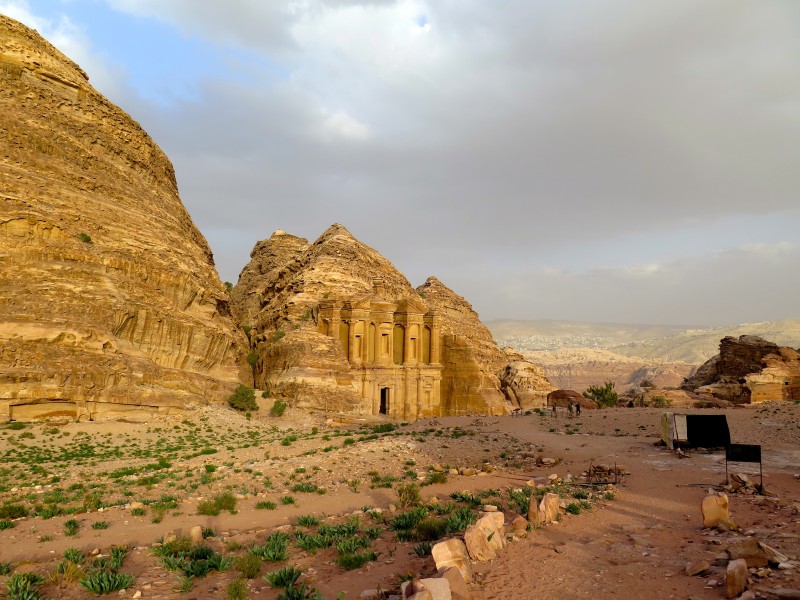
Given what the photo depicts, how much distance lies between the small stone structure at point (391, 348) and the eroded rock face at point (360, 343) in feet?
0.33

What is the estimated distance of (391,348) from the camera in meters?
50.6

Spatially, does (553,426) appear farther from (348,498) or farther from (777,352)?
(777,352)

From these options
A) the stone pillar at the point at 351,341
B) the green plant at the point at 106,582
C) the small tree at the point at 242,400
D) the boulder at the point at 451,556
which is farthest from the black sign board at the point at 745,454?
the stone pillar at the point at 351,341

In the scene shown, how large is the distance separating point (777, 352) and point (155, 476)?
48.3 meters

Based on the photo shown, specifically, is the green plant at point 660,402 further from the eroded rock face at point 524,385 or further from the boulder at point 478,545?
the boulder at point 478,545

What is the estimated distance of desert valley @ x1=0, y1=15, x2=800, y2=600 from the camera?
7.20 meters

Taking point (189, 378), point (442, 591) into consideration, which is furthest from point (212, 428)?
point (442, 591)

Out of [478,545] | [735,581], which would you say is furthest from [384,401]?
[735,581]

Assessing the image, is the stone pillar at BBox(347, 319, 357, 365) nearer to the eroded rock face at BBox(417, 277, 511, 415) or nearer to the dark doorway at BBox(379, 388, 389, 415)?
the dark doorway at BBox(379, 388, 389, 415)

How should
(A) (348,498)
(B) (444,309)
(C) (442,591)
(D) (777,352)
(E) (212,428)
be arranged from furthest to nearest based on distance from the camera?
(B) (444,309) < (D) (777,352) < (E) (212,428) < (A) (348,498) < (C) (442,591)

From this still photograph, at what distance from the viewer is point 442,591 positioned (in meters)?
5.52

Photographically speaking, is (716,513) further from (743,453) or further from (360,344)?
(360,344)

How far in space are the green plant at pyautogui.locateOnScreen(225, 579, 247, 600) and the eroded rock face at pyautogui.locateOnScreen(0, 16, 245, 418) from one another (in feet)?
75.7

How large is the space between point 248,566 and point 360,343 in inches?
1611
